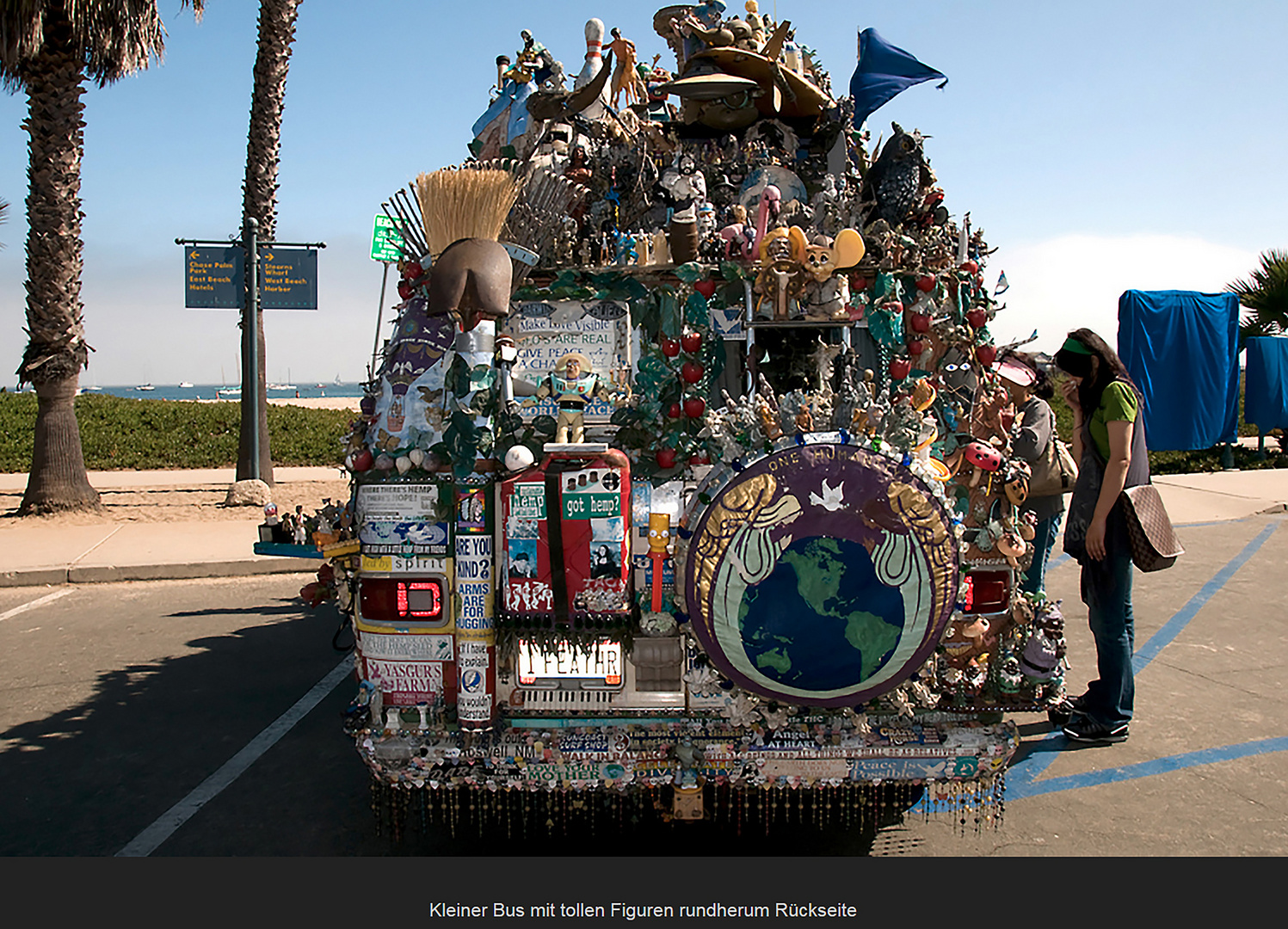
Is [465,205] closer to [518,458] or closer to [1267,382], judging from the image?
[518,458]

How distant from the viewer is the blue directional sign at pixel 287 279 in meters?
12.9

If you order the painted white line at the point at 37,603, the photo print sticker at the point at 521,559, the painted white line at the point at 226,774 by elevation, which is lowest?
the painted white line at the point at 226,774

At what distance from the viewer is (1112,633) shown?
4.67 m

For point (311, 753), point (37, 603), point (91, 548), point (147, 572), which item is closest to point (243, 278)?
point (91, 548)

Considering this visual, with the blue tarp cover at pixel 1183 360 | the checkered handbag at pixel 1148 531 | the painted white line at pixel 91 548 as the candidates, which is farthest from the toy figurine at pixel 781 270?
the blue tarp cover at pixel 1183 360

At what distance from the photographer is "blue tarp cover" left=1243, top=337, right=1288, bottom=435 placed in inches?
628

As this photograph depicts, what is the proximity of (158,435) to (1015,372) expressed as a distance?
17704 mm

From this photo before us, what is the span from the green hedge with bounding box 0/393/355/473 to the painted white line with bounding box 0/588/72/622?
864 cm

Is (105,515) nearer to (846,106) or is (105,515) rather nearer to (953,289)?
(846,106)

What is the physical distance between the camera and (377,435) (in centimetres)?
326

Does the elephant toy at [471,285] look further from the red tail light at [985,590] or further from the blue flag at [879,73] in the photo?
the blue flag at [879,73]

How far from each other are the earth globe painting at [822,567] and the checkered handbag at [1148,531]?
7.10ft

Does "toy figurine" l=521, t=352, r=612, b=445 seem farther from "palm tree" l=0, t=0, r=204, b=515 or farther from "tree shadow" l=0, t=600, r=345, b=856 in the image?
"palm tree" l=0, t=0, r=204, b=515

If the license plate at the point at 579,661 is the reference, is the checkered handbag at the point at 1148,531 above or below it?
above
